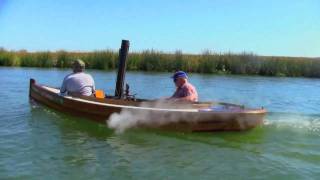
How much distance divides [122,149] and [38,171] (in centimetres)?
197

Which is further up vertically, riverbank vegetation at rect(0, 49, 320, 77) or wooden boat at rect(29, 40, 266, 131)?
riverbank vegetation at rect(0, 49, 320, 77)

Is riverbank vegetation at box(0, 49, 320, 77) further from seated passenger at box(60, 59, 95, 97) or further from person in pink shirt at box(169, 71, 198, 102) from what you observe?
person in pink shirt at box(169, 71, 198, 102)

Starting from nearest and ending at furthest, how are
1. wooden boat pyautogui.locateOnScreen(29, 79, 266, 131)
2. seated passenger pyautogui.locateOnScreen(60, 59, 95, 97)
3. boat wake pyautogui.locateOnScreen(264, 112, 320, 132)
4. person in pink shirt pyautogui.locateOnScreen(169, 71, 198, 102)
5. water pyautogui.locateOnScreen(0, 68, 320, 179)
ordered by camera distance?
water pyautogui.locateOnScreen(0, 68, 320, 179) → wooden boat pyautogui.locateOnScreen(29, 79, 266, 131) → person in pink shirt pyautogui.locateOnScreen(169, 71, 198, 102) → boat wake pyautogui.locateOnScreen(264, 112, 320, 132) → seated passenger pyautogui.locateOnScreen(60, 59, 95, 97)

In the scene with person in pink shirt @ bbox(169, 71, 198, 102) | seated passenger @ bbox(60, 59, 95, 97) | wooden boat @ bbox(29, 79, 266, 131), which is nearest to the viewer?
wooden boat @ bbox(29, 79, 266, 131)

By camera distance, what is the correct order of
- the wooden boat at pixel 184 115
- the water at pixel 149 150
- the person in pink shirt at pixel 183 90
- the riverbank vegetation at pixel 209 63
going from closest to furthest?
the water at pixel 149 150
the wooden boat at pixel 184 115
the person in pink shirt at pixel 183 90
the riverbank vegetation at pixel 209 63

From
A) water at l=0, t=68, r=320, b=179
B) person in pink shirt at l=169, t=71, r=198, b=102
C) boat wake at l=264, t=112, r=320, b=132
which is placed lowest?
water at l=0, t=68, r=320, b=179

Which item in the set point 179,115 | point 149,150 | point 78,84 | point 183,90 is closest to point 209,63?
point 78,84

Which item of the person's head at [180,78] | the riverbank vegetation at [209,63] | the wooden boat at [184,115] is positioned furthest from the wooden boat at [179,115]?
the riverbank vegetation at [209,63]

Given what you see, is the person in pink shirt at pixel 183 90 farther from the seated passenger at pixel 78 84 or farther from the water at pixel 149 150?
the seated passenger at pixel 78 84

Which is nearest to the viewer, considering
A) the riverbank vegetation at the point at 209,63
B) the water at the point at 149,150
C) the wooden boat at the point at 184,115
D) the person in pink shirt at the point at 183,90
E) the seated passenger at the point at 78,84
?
the water at the point at 149,150

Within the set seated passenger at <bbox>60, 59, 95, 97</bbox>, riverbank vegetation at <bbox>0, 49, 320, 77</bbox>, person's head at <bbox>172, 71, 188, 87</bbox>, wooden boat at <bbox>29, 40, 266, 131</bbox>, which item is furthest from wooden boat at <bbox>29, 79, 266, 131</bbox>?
riverbank vegetation at <bbox>0, 49, 320, 77</bbox>

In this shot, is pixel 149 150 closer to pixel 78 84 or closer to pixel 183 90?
pixel 183 90

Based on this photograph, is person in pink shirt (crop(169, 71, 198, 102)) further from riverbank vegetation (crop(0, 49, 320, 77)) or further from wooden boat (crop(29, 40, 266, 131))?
riverbank vegetation (crop(0, 49, 320, 77))

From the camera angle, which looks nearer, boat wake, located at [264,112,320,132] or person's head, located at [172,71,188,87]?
person's head, located at [172,71,188,87]
